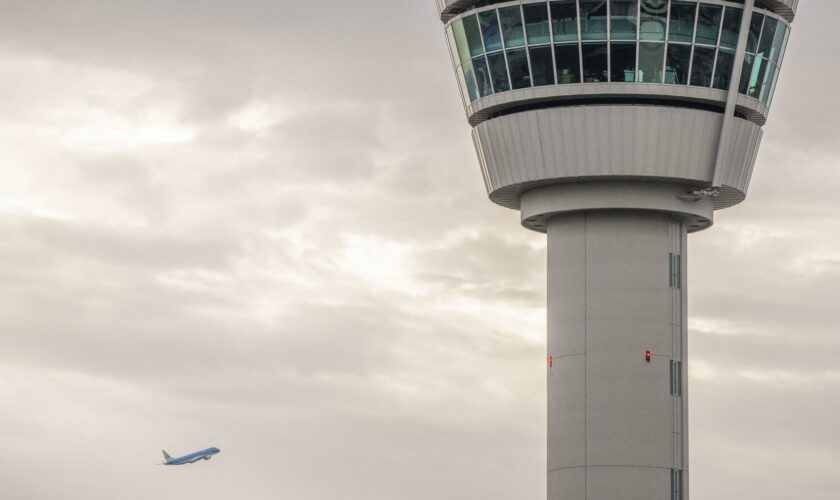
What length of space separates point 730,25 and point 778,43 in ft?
10.6

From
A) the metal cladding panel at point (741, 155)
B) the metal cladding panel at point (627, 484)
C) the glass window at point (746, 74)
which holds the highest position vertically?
the glass window at point (746, 74)

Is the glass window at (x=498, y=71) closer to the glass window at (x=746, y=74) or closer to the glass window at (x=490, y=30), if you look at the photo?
the glass window at (x=490, y=30)

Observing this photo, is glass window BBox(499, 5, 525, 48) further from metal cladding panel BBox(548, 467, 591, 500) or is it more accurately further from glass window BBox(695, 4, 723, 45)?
metal cladding panel BBox(548, 467, 591, 500)

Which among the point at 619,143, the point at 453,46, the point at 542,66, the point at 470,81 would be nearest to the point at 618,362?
the point at 619,143

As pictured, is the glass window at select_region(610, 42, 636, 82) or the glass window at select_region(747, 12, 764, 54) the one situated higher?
the glass window at select_region(747, 12, 764, 54)

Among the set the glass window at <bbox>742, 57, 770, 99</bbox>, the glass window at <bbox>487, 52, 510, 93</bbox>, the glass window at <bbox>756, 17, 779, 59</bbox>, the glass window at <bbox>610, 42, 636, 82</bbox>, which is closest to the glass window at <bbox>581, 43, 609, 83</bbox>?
the glass window at <bbox>610, 42, 636, 82</bbox>

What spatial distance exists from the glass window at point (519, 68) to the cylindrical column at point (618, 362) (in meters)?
6.00

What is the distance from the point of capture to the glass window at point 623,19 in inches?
2867

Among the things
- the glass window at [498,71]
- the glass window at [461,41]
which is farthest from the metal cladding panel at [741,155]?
the glass window at [461,41]

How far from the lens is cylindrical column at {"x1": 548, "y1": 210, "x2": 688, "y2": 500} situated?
73312 millimetres

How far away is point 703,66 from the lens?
73.4 meters

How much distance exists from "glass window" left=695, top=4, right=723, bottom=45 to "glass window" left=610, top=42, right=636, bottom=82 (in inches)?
108

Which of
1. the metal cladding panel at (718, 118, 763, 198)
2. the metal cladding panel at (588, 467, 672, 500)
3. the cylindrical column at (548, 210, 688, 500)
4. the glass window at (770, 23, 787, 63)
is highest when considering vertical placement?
the glass window at (770, 23, 787, 63)

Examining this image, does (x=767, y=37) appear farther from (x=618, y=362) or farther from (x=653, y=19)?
(x=618, y=362)
